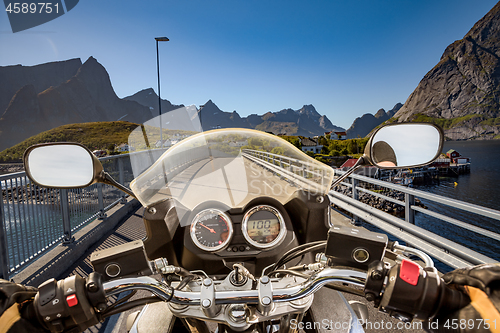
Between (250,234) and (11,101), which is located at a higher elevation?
(11,101)

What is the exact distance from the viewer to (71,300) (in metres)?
0.83

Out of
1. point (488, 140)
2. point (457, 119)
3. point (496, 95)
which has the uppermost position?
point (496, 95)

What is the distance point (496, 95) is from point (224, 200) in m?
229

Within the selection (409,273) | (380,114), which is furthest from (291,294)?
(380,114)

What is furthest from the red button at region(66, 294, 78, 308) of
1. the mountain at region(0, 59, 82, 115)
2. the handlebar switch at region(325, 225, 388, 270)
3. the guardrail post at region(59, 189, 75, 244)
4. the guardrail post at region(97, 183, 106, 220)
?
the mountain at region(0, 59, 82, 115)

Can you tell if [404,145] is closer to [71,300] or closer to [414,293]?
[414,293]

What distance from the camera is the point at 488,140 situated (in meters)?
149

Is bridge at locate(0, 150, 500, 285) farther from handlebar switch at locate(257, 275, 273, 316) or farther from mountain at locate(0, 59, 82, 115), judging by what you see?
mountain at locate(0, 59, 82, 115)

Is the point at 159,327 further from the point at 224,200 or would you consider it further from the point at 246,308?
the point at 224,200

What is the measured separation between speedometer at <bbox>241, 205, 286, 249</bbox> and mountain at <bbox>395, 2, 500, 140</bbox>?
16266 centimetres

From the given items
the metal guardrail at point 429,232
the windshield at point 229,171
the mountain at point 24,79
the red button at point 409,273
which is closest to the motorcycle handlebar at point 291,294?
the red button at point 409,273

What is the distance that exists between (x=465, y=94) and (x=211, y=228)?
8810 inches

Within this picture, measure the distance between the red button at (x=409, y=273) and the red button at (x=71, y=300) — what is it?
3.43 ft

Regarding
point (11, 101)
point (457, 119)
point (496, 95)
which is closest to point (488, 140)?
point (457, 119)
